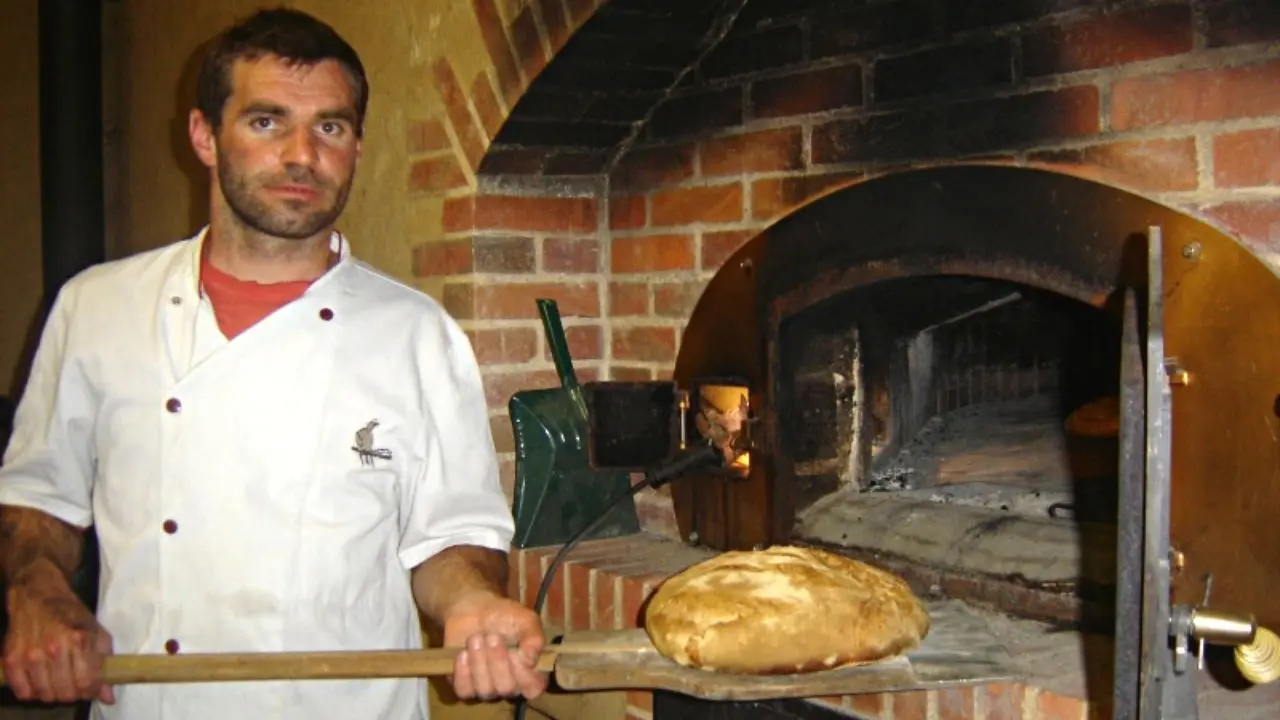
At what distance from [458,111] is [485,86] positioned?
11 cm

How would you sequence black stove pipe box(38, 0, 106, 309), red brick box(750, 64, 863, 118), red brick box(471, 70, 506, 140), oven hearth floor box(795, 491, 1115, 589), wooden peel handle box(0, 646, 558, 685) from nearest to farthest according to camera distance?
wooden peel handle box(0, 646, 558, 685) < oven hearth floor box(795, 491, 1115, 589) < red brick box(750, 64, 863, 118) < red brick box(471, 70, 506, 140) < black stove pipe box(38, 0, 106, 309)

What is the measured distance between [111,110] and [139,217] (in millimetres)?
416

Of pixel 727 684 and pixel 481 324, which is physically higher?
pixel 481 324

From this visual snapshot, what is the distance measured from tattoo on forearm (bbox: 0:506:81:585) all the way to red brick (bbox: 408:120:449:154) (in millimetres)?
1038

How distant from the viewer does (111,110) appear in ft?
12.1

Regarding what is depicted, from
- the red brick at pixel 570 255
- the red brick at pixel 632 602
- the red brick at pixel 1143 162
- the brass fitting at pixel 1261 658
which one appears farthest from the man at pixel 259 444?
the red brick at pixel 1143 162

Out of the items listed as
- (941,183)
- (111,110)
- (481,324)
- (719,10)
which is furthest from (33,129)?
(941,183)

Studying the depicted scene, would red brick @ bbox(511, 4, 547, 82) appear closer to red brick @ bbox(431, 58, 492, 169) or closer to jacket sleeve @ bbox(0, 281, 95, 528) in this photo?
red brick @ bbox(431, 58, 492, 169)

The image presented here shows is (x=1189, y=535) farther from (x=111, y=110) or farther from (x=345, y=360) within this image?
(x=111, y=110)

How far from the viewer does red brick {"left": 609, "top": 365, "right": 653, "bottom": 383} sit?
7.49 feet

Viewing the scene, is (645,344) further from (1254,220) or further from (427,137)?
(1254,220)

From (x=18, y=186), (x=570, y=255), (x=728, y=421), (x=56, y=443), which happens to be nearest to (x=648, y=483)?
(x=728, y=421)

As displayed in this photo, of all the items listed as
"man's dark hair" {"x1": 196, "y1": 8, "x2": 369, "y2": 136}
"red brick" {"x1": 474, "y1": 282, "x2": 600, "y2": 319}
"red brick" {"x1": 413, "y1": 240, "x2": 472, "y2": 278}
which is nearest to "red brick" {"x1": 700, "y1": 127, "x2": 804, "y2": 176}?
"red brick" {"x1": 474, "y1": 282, "x2": 600, "y2": 319}

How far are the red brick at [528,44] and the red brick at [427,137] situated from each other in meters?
0.29
